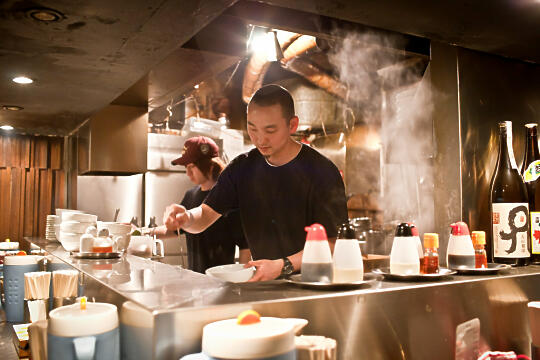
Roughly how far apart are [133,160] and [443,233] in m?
2.39

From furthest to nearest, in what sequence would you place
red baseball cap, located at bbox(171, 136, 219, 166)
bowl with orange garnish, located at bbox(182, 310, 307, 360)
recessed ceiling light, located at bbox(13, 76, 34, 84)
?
1. red baseball cap, located at bbox(171, 136, 219, 166)
2. recessed ceiling light, located at bbox(13, 76, 34, 84)
3. bowl with orange garnish, located at bbox(182, 310, 307, 360)

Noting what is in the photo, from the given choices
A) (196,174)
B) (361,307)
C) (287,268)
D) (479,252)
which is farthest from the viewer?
(196,174)

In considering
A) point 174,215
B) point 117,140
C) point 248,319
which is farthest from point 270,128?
point 117,140

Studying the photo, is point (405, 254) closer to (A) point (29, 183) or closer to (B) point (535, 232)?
(B) point (535, 232)

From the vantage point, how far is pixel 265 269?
1.72 metres

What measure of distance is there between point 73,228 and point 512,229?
2157 millimetres

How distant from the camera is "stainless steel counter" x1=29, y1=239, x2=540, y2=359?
34.8 inches

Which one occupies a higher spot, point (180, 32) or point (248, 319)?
point (180, 32)

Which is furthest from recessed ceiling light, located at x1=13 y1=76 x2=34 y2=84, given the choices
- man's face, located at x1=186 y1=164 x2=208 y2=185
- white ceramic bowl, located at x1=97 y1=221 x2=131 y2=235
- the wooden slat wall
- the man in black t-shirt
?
the wooden slat wall

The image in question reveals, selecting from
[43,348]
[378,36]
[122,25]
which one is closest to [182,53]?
[122,25]

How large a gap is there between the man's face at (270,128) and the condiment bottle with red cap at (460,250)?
1028 mm

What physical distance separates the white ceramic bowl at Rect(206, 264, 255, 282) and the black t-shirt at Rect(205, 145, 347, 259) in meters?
0.56

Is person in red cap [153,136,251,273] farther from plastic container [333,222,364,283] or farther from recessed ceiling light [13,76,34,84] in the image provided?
plastic container [333,222,364,283]

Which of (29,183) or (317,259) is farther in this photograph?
(29,183)
